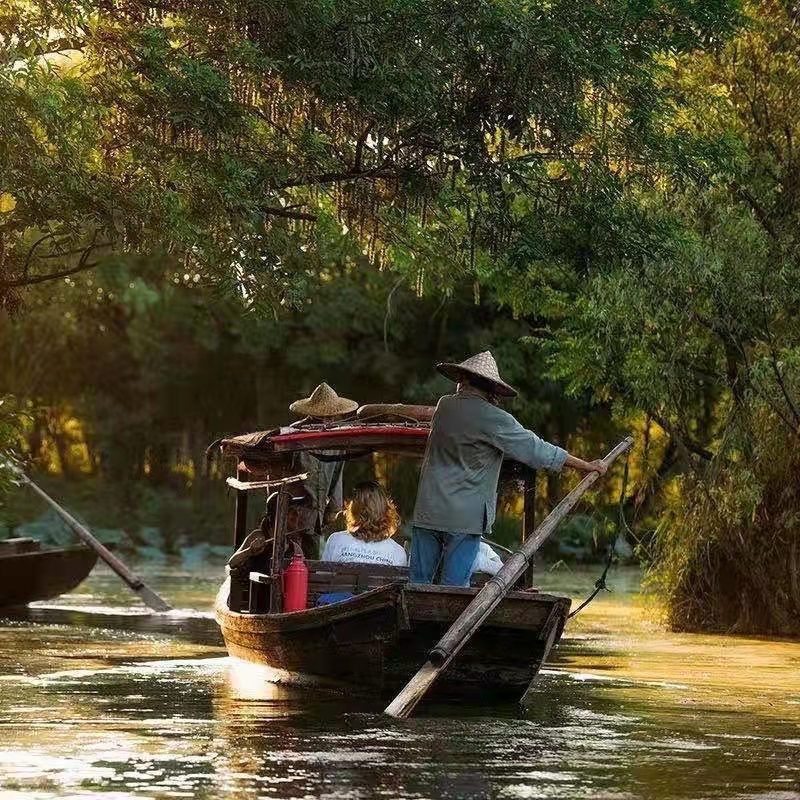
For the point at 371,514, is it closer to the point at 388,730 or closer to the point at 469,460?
the point at 469,460

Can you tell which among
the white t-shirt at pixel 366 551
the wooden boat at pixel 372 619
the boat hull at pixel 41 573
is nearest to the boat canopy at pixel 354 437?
the wooden boat at pixel 372 619

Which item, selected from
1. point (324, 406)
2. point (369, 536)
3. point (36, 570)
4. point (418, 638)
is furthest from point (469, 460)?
point (36, 570)

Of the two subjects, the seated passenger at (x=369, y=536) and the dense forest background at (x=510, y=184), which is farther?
the dense forest background at (x=510, y=184)

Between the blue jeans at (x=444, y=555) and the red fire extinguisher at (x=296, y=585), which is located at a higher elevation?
the blue jeans at (x=444, y=555)

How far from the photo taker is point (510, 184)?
1762 centimetres

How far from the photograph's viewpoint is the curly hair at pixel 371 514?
46.1ft

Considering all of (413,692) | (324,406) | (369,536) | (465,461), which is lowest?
(413,692)

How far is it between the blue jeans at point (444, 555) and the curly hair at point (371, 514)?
100cm

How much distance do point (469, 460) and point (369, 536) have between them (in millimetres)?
1720

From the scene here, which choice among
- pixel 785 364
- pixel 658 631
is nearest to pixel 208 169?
pixel 785 364

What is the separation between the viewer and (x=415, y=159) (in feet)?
50.3

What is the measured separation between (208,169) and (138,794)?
22.1ft

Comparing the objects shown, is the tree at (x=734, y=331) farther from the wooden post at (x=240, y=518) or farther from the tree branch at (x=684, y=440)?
the wooden post at (x=240, y=518)

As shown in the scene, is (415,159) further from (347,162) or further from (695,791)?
(695,791)
